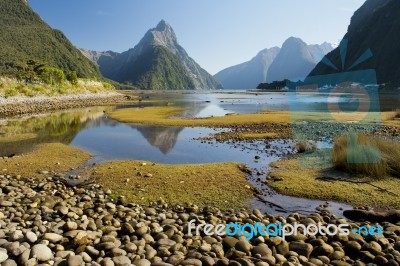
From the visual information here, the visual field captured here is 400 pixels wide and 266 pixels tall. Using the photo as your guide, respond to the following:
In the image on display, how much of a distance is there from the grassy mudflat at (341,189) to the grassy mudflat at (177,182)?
84.1 inches

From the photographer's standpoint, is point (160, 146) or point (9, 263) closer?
point (9, 263)

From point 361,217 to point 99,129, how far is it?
31310 millimetres

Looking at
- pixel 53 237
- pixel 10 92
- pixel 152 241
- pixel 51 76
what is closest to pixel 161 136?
pixel 152 241

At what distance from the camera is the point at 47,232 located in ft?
28.6

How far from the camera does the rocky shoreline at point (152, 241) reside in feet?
24.6

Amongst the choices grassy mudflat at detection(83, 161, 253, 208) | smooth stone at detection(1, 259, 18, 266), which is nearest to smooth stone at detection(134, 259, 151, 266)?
smooth stone at detection(1, 259, 18, 266)

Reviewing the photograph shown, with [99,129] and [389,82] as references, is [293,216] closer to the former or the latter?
[99,129]

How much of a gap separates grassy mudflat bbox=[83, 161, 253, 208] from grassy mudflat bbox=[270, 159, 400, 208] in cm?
214

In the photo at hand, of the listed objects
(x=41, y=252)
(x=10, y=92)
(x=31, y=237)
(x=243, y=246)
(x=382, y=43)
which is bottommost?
(x=243, y=246)

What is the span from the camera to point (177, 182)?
15.0 metres

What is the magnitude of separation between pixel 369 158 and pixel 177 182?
10.3 m

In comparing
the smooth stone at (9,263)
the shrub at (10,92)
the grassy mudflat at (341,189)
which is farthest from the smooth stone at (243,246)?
the shrub at (10,92)

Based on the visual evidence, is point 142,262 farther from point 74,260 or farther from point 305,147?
point 305,147

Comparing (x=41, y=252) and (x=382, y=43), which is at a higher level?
(x=382, y=43)
